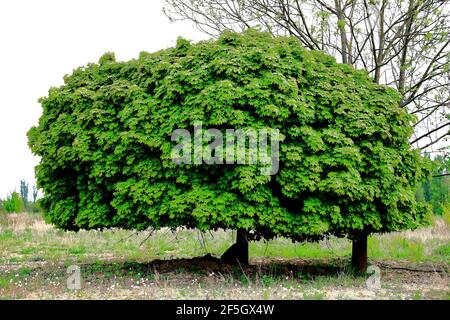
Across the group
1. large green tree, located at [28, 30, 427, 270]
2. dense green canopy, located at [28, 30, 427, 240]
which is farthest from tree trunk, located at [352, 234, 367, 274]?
dense green canopy, located at [28, 30, 427, 240]

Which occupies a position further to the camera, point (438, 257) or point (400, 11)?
point (438, 257)

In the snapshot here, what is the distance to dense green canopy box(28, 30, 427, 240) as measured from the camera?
9.58 m

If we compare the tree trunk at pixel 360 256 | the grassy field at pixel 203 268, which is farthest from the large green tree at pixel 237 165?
the grassy field at pixel 203 268

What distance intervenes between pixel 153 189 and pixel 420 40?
8183 millimetres

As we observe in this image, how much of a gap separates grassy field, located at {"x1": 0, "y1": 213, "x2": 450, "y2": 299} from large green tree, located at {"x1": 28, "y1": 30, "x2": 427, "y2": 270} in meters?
1.01

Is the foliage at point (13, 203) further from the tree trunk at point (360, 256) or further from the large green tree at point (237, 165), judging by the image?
the tree trunk at point (360, 256)

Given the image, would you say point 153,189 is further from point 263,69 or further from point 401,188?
point 401,188

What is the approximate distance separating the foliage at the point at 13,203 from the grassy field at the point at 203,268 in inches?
200

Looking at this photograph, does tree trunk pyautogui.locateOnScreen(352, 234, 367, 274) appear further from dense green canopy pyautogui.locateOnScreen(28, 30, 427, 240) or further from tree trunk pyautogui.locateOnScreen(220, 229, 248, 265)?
tree trunk pyautogui.locateOnScreen(220, 229, 248, 265)

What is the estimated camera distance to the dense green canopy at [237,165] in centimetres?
958

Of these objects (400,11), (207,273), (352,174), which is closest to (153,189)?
(207,273)

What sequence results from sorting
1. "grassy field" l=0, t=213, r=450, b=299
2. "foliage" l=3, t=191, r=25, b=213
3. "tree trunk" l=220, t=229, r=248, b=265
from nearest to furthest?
"grassy field" l=0, t=213, r=450, b=299 → "tree trunk" l=220, t=229, r=248, b=265 → "foliage" l=3, t=191, r=25, b=213

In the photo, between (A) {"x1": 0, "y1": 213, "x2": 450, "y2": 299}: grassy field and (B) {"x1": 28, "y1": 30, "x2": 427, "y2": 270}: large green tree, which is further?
(B) {"x1": 28, "y1": 30, "x2": 427, "y2": 270}: large green tree
